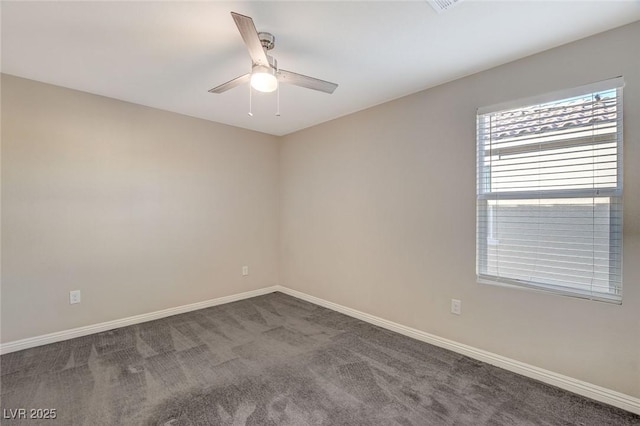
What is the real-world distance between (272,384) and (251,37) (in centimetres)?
226

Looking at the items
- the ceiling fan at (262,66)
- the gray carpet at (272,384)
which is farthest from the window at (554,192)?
the ceiling fan at (262,66)

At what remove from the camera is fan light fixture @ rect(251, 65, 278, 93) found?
1772 millimetres

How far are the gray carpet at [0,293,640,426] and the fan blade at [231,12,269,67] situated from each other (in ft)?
7.17

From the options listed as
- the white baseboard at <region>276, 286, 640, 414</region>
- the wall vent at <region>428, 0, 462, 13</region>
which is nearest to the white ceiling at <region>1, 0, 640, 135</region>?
the wall vent at <region>428, 0, 462, 13</region>

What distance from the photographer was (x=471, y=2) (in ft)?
5.33

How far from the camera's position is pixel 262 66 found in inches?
70.4

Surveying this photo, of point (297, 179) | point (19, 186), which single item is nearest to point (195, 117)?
point (297, 179)

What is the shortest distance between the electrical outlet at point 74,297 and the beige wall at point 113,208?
4 centimetres

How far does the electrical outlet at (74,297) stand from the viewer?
2.81 metres

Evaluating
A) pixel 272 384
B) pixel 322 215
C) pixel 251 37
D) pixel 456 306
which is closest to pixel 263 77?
pixel 251 37

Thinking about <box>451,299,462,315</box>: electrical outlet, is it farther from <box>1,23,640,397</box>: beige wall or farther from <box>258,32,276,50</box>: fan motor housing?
<box>258,32,276,50</box>: fan motor housing

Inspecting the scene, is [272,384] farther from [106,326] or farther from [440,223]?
[106,326]

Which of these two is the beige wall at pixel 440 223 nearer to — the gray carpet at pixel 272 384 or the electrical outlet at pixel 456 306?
the electrical outlet at pixel 456 306

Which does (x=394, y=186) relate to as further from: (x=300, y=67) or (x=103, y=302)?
(x=103, y=302)
